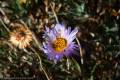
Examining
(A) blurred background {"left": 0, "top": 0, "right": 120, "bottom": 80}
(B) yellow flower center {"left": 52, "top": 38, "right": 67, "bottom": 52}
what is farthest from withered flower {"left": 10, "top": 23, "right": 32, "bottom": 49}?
(B) yellow flower center {"left": 52, "top": 38, "right": 67, "bottom": 52}

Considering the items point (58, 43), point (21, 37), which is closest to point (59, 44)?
point (58, 43)

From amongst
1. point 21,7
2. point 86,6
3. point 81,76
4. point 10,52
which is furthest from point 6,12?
point 81,76

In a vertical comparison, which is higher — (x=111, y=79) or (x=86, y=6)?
(x=86, y=6)

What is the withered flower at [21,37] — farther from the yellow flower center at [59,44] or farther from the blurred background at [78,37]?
the yellow flower center at [59,44]

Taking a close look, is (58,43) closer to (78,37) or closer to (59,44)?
(59,44)

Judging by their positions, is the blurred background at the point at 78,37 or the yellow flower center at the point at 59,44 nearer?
the yellow flower center at the point at 59,44

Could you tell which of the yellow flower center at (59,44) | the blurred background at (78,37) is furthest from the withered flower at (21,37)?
Result: the yellow flower center at (59,44)

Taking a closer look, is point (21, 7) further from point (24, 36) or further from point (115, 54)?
point (115, 54)

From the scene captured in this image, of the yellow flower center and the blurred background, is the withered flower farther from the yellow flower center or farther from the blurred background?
the yellow flower center
